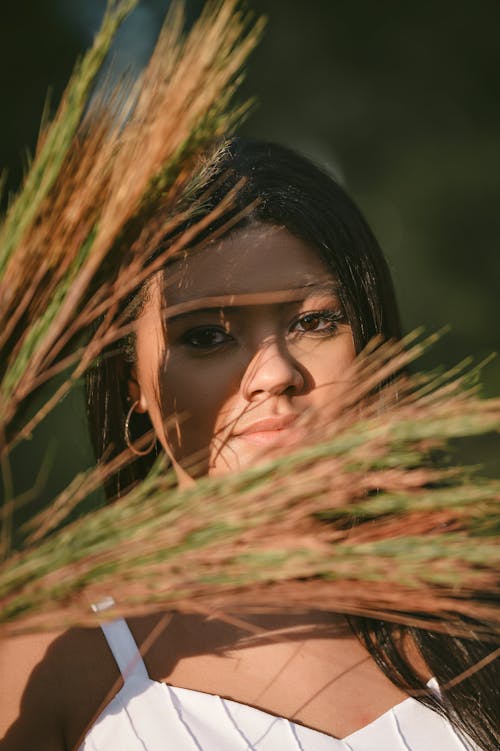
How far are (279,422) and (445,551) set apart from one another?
1.36ft

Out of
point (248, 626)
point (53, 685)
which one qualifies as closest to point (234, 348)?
point (248, 626)

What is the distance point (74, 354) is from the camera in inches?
27.2

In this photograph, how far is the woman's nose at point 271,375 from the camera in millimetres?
974

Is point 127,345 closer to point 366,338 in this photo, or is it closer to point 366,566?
point 366,338

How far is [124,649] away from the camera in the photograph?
103cm

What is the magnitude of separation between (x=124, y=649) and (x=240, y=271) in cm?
47

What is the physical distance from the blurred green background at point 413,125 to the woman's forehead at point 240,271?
1809 mm

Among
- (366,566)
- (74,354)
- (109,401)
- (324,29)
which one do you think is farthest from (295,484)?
(324,29)

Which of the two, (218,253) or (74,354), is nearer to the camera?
(74,354)

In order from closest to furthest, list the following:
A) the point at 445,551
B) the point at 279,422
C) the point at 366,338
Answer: the point at 445,551
the point at 279,422
the point at 366,338

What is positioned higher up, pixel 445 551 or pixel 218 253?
pixel 218 253

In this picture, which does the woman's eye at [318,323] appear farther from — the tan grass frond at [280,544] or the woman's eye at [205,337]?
the tan grass frond at [280,544]

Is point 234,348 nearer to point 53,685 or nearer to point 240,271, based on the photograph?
point 240,271

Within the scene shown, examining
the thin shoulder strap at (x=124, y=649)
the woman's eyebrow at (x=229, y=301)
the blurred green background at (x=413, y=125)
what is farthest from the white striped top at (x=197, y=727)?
the blurred green background at (x=413, y=125)
